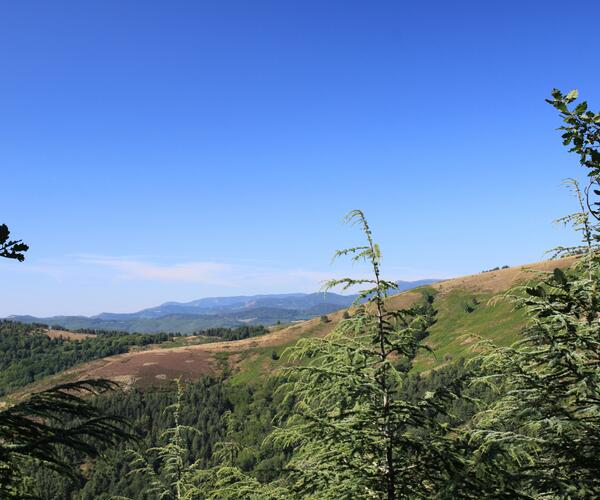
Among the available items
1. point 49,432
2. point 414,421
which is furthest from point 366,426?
point 49,432

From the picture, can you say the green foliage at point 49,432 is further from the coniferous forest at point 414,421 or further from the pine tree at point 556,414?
the pine tree at point 556,414

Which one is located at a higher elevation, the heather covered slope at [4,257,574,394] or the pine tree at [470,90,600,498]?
the pine tree at [470,90,600,498]

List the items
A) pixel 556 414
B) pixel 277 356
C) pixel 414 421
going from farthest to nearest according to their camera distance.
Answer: pixel 277 356 → pixel 414 421 → pixel 556 414

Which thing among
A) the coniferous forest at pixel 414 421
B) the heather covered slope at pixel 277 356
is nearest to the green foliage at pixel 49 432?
the coniferous forest at pixel 414 421

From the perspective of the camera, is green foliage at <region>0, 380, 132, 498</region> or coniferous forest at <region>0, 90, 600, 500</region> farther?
coniferous forest at <region>0, 90, 600, 500</region>

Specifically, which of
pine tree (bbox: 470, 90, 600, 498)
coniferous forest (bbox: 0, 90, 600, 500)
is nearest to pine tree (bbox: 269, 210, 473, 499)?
coniferous forest (bbox: 0, 90, 600, 500)

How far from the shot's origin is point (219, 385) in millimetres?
175625

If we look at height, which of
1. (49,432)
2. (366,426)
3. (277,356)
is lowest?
(277,356)

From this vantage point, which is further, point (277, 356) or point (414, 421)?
point (277, 356)

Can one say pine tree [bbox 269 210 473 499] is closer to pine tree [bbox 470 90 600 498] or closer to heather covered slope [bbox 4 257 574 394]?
pine tree [bbox 470 90 600 498]

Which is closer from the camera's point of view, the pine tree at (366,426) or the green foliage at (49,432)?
the green foliage at (49,432)

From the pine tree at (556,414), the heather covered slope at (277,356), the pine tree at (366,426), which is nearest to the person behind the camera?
the pine tree at (556,414)

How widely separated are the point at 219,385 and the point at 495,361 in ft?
587

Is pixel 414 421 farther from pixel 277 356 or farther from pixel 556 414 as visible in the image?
pixel 277 356
